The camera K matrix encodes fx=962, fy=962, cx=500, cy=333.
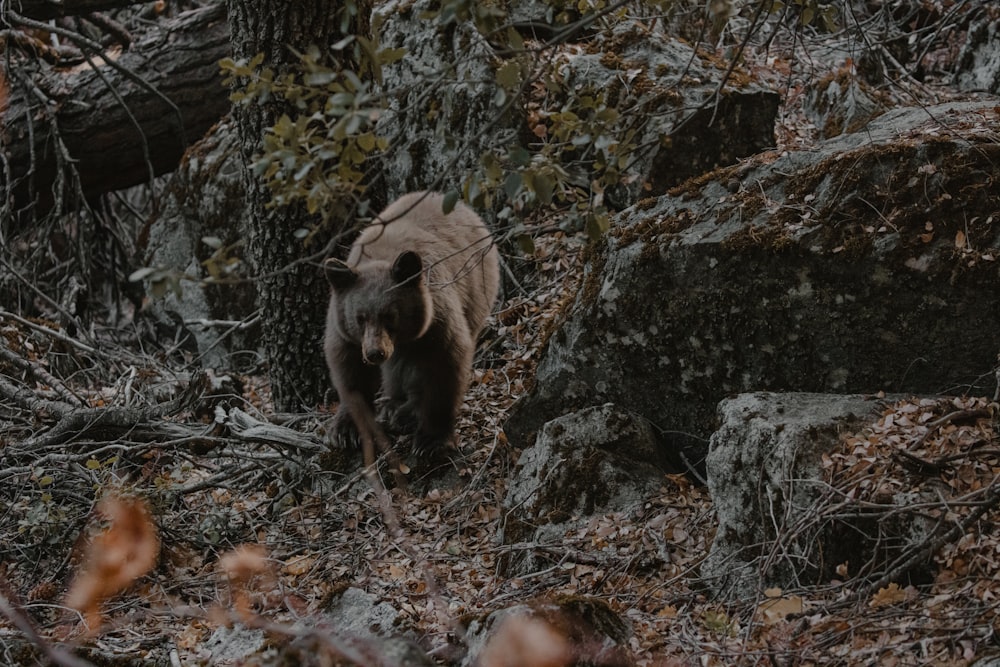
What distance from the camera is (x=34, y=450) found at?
19.4 ft

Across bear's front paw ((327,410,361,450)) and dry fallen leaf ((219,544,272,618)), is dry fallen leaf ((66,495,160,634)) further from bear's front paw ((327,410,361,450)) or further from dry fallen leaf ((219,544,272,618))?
bear's front paw ((327,410,361,450))

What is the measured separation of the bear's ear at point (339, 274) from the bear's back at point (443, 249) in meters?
0.10

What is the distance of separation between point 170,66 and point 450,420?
5.21 meters

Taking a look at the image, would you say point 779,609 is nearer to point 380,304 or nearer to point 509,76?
point 509,76

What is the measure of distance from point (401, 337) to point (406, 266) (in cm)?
44

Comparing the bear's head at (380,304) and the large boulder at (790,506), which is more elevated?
the bear's head at (380,304)

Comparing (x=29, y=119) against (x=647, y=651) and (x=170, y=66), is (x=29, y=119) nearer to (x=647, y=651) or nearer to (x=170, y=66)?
(x=170, y=66)

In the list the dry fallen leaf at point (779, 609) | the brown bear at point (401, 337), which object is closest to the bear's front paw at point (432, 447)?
the brown bear at point (401, 337)

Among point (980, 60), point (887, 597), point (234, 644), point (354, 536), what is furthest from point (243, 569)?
point (980, 60)

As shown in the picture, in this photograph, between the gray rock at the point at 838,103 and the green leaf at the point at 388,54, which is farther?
the gray rock at the point at 838,103

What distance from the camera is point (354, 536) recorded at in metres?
5.30

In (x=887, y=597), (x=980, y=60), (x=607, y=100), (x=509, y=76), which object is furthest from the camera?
(x=980, y=60)

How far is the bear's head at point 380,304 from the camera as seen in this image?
546 cm

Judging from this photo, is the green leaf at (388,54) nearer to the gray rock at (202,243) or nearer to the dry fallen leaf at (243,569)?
the dry fallen leaf at (243,569)
